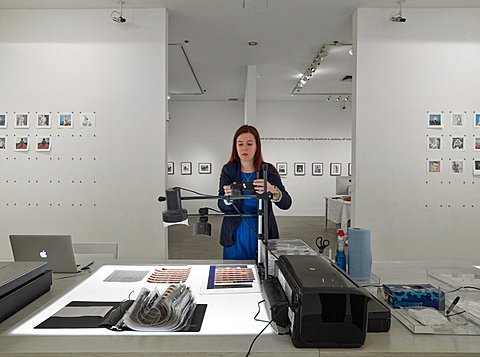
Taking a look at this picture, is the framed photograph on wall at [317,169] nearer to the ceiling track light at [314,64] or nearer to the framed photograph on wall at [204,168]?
the ceiling track light at [314,64]

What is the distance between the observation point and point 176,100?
11.6 meters

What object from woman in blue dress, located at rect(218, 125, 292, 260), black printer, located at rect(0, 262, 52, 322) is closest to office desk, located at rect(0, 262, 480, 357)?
black printer, located at rect(0, 262, 52, 322)

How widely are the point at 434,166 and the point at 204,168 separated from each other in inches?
319

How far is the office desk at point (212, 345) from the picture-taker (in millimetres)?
1161

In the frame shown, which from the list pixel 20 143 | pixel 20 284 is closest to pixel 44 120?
pixel 20 143

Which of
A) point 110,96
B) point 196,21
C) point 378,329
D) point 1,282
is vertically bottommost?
point 378,329

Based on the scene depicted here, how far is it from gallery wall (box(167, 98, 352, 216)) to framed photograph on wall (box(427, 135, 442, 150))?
24.1ft

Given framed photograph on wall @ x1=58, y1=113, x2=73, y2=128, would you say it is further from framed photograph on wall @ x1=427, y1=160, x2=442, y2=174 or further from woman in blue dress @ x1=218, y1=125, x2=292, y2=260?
framed photograph on wall @ x1=427, y1=160, x2=442, y2=174

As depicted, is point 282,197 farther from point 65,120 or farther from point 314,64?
point 314,64

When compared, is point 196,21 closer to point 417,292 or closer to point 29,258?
point 29,258

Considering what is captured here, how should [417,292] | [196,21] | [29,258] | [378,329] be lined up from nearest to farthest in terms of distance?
1. [378,329]
2. [417,292]
3. [29,258]
4. [196,21]

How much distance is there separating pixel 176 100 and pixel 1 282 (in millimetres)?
10556

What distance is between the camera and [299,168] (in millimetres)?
11797

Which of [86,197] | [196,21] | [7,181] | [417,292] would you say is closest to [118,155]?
[86,197]
